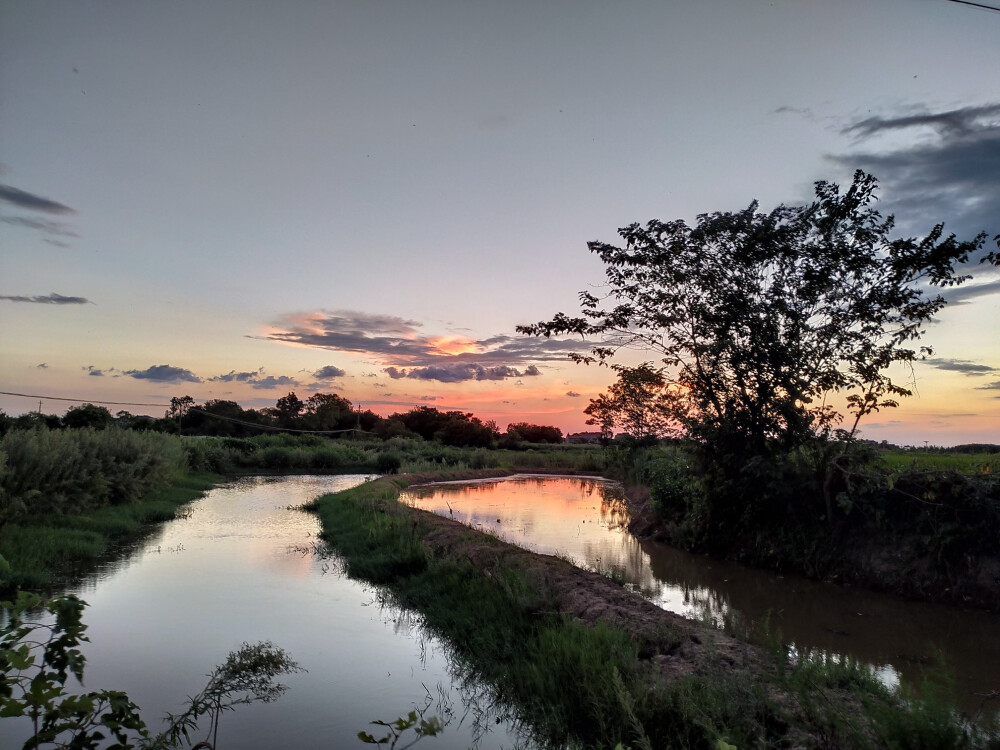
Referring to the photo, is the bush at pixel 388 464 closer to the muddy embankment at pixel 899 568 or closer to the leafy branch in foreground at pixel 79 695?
the muddy embankment at pixel 899 568

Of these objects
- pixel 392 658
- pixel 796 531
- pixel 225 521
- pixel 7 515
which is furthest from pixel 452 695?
pixel 225 521

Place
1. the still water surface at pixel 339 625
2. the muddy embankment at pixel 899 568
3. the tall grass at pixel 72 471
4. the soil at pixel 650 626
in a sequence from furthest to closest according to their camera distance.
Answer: the tall grass at pixel 72 471, the muddy embankment at pixel 899 568, the still water surface at pixel 339 625, the soil at pixel 650 626

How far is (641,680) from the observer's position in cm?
491

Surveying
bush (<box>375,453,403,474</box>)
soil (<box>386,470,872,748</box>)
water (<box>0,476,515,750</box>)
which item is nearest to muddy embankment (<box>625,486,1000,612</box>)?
soil (<box>386,470,872,748</box>)

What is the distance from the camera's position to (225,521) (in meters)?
16.4

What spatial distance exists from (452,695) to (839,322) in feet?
30.4

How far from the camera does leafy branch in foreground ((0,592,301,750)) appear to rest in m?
2.72

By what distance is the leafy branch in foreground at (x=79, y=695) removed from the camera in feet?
8.92

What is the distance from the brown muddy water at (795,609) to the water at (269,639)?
314cm

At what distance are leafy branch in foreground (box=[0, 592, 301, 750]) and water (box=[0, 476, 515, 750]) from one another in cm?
21

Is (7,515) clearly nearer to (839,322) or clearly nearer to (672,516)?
(672,516)

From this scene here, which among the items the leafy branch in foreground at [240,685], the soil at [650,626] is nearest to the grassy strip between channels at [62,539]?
the leafy branch in foreground at [240,685]

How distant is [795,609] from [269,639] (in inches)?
266

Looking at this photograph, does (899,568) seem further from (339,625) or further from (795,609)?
(339,625)
